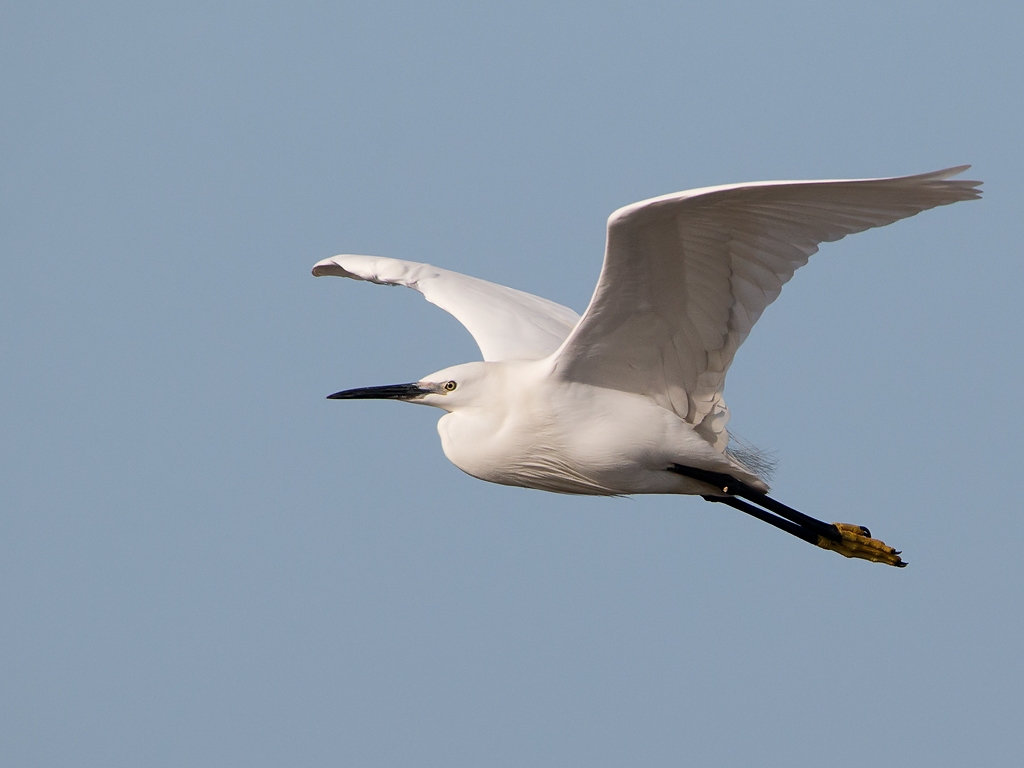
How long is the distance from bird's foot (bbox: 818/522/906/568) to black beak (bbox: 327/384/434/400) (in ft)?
9.17

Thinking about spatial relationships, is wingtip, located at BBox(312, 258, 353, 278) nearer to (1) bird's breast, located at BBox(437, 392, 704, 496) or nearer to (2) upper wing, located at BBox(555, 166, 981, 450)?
(1) bird's breast, located at BBox(437, 392, 704, 496)

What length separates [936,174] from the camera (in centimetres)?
649

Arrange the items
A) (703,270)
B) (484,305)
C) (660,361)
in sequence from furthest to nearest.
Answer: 1. (484,305)
2. (660,361)
3. (703,270)

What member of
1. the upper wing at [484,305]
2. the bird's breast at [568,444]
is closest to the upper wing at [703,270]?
the bird's breast at [568,444]

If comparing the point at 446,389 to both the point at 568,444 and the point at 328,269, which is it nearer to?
the point at 568,444

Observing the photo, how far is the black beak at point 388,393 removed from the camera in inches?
342

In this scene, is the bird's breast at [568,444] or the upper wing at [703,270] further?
the bird's breast at [568,444]

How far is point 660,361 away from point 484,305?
7.13 ft

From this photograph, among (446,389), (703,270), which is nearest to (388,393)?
(446,389)

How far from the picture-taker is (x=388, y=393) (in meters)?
8.77

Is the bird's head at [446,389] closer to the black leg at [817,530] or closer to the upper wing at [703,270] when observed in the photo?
the upper wing at [703,270]

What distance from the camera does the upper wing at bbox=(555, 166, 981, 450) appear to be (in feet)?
22.3

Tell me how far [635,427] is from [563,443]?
42 centimetres

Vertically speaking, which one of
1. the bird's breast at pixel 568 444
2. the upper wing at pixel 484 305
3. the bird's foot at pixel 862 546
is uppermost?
the upper wing at pixel 484 305
